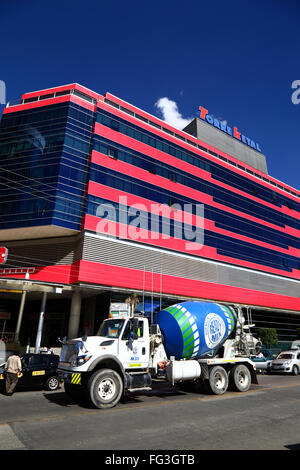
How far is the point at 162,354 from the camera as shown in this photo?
11.3 meters

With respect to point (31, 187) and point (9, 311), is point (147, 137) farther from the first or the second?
point (9, 311)

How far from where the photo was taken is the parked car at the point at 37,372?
12.8 m

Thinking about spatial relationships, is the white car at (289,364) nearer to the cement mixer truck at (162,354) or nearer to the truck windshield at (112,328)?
the cement mixer truck at (162,354)

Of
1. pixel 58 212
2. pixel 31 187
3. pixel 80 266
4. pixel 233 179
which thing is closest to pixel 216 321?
pixel 80 266

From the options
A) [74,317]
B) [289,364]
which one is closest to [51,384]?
[74,317]

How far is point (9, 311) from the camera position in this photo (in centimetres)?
3459

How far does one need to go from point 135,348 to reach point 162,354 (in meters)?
1.61

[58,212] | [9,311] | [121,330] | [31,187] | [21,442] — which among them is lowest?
[21,442]

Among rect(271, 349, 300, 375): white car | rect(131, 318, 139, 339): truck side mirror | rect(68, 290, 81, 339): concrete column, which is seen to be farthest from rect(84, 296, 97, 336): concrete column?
rect(131, 318, 139, 339): truck side mirror

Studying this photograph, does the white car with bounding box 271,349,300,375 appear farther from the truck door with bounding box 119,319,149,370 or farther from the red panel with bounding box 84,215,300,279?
the red panel with bounding box 84,215,300,279

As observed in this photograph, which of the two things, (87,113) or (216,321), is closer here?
(216,321)

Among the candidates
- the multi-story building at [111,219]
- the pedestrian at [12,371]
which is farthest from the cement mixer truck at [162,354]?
the multi-story building at [111,219]

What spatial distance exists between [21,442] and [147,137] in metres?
35.9
